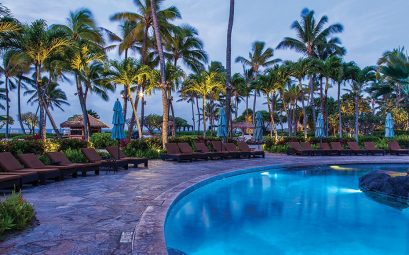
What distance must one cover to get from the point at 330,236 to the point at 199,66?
29.5 m

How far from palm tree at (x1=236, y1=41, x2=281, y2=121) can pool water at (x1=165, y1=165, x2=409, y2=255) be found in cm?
3412

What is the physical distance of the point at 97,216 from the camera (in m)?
5.88

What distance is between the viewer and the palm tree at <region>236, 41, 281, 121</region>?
145 ft

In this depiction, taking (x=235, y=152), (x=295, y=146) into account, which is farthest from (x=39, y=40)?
(x=295, y=146)

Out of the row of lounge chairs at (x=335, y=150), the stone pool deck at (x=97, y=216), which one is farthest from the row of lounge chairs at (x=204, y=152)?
the stone pool deck at (x=97, y=216)

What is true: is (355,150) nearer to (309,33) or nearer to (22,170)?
(309,33)

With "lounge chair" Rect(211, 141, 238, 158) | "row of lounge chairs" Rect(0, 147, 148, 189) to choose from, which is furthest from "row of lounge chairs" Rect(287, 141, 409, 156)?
"row of lounge chairs" Rect(0, 147, 148, 189)

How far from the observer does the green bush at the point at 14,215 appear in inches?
187

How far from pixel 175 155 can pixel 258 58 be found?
30695 mm

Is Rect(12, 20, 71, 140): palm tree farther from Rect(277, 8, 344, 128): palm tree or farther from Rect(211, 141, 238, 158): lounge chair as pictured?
Rect(277, 8, 344, 128): palm tree

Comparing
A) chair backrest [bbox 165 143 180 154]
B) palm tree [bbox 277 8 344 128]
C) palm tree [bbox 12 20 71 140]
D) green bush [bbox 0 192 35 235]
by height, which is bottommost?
green bush [bbox 0 192 35 235]

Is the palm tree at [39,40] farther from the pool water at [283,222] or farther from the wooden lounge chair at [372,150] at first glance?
the wooden lounge chair at [372,150]

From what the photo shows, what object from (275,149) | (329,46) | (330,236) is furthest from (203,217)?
(329,46)

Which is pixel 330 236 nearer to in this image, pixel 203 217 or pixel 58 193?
pixel 203 217
